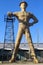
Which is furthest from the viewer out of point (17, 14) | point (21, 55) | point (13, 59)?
point (21, 55)

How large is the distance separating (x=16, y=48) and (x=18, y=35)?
1.84ft

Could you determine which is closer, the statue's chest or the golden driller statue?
the golden driller statue

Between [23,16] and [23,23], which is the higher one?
[23,16]

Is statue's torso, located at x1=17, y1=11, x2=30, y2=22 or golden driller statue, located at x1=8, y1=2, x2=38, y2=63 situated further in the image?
statue's torso, located at x1=17, y1=11, x2=30, y2=22

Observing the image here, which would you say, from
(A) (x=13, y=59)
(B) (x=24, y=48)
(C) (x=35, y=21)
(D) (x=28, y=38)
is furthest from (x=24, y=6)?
(B) (x=24, y=48)

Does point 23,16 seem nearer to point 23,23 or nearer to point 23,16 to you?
point 23,16

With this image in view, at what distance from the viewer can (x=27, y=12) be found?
10133mm

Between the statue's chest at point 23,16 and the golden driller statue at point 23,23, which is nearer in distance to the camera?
the golden driller statue at point 23,23

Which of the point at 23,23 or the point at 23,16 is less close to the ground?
the point at 23,16

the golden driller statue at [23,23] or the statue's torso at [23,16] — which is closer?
the golden driller statue at [23,23]

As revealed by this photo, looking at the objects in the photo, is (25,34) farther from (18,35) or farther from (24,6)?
(24,6)

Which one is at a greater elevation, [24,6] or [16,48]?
[24,6]

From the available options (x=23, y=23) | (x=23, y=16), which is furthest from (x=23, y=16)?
(x=23, y=23)

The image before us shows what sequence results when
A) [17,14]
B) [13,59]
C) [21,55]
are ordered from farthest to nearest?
[21,55], [17,14], [13,59]
